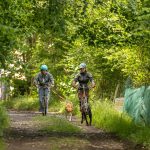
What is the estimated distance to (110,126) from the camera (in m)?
14.3

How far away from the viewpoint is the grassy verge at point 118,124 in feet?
37.5

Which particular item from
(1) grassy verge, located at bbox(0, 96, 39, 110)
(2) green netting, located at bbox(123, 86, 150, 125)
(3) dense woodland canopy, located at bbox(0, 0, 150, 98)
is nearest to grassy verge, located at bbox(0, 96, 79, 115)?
(1) grassy verge, located at bbox(0, 96, 39, 110)

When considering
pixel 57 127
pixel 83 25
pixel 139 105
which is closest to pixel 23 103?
pixel 57 127

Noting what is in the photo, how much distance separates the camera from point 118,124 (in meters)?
13.8

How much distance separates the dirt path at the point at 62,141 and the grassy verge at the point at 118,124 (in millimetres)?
213

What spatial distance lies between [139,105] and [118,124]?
2.42 ft

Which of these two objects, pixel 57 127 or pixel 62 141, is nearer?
pixel 62 141

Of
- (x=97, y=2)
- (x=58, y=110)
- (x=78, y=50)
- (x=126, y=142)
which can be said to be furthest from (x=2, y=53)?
(x=58, y=110)

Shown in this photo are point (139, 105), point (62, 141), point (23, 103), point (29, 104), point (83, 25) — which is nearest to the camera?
point (62, 141)

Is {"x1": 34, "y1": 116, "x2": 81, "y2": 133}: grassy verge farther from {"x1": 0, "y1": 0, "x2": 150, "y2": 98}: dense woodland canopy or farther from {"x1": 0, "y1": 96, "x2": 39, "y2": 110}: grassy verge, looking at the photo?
{"x1": 0, "y1": 96, "x2": 39, "y2": 110}: grassy verge

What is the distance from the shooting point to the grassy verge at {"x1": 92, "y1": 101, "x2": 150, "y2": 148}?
11.4m

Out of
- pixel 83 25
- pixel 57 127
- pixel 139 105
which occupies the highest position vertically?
pixel 83 25

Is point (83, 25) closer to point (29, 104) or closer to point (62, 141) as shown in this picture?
point (62, 141)

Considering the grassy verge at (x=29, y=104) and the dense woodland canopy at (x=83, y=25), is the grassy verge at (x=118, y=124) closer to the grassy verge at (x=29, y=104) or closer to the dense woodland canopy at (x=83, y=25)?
the dense woodland canopy at (x=83, y=25)
